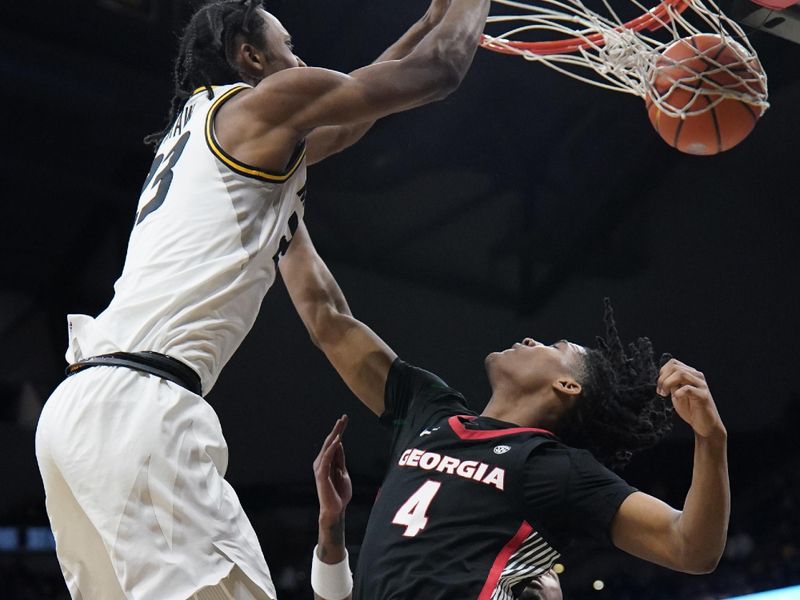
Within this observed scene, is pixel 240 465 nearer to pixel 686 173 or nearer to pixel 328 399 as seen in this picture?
pixel 328 399

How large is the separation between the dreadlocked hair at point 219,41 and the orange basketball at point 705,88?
57.7 inches

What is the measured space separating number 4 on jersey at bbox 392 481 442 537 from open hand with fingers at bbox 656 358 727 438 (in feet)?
2.10

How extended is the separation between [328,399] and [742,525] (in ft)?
11.1

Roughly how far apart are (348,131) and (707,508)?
140cm

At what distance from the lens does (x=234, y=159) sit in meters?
2.17

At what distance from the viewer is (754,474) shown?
817 cm

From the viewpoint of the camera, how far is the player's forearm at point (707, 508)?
200 cm

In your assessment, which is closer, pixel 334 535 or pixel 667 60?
pixel 334 535

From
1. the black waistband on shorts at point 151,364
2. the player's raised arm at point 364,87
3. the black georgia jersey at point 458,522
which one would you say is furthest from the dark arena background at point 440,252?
the black waistband on shorts at point 151,364

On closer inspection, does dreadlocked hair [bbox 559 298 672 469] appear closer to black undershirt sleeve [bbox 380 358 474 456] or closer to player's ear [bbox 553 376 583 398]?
player's ear [bbox 553 376 583 398]

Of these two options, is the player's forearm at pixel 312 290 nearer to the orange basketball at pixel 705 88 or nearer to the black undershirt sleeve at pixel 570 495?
the black undershirt sleeve at pixel 570 495

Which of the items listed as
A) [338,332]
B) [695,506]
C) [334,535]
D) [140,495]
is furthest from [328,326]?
[695,506]

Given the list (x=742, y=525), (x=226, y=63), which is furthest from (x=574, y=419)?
(x=742, y=525)

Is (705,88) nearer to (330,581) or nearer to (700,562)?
(700,562)
